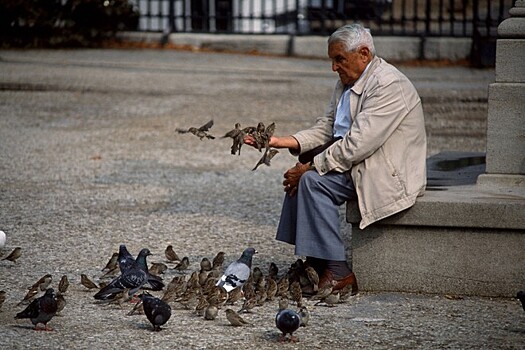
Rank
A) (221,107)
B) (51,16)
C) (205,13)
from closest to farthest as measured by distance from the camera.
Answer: (221,107) < (51,16) < (205,13)

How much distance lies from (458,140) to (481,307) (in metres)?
6.76

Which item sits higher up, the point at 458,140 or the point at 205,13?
the point at 205,13

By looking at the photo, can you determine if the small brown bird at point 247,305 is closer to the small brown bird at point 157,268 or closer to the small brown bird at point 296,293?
the small brown bird at point 296,293

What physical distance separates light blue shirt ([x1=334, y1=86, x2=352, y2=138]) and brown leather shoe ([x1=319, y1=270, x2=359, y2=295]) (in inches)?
34.5

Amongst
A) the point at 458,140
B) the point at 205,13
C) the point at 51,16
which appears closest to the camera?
the point at 458,140

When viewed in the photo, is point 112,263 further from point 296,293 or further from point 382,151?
point 382,151

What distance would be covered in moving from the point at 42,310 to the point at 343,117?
223cm

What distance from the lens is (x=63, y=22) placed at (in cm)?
2025

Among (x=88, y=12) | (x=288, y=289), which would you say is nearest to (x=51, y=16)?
(x=88, y=12)

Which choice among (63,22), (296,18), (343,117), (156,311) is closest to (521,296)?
(343,117)

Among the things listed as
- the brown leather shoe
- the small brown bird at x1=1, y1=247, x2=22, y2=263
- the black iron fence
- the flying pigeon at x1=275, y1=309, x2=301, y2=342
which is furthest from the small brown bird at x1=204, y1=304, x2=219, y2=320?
the black iron fence

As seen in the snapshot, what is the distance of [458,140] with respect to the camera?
13.1m

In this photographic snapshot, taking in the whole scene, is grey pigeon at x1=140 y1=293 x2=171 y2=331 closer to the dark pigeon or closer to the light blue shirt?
the dark pigeon

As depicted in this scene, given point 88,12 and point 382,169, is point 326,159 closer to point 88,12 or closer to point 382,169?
point 382,169
